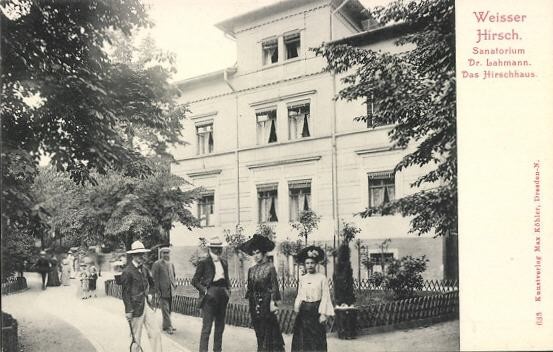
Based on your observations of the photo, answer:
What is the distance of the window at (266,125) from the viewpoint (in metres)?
5.95

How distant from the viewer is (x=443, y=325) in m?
5.02

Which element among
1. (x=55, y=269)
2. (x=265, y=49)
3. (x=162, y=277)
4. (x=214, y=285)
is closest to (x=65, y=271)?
(x=55, y=269)

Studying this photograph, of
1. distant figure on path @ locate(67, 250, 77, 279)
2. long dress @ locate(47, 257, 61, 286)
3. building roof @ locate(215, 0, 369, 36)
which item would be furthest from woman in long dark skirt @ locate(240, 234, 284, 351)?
building roof @ locate(215, 0, 369, 36)

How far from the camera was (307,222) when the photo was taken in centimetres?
568

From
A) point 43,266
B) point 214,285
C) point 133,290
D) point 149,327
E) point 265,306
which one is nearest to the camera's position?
point 133,290

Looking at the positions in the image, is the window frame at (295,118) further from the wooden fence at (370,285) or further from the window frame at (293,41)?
the wooden fence at (370,285)

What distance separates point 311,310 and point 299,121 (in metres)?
2.42

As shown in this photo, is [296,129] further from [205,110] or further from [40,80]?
[40,80]

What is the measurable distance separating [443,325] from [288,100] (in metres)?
3.34

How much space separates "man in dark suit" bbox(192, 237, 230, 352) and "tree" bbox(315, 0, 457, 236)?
1807 mm

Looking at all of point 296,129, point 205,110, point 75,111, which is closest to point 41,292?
point 75,111

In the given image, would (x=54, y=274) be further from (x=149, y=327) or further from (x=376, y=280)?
(x=376, y=280)

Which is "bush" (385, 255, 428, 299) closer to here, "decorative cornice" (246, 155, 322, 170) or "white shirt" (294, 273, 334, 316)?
"white shirt" (294, 273, 334, 316)

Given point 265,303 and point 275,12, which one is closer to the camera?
point 265,303
